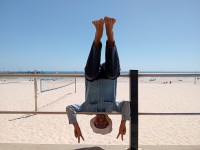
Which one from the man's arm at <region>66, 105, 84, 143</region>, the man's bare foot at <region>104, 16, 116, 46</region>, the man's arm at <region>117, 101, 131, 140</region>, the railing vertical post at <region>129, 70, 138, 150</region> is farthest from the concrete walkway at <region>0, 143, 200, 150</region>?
the man's bare foot at <region>104, 16, 116, 46</region>

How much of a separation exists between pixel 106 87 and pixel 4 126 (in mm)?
5079

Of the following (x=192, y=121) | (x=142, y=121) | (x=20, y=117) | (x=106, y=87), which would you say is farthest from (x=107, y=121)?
(x=20, y=117)

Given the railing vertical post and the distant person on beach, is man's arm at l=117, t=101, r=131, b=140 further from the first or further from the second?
the railing vertical post

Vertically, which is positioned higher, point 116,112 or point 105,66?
point 105,66

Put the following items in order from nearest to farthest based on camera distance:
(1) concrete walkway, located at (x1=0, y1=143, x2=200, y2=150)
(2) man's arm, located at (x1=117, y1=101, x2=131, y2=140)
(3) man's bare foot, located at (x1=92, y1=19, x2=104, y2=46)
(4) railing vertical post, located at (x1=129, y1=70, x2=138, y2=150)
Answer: (3) man's bare foot, located at (x1=92, y1=19, x2=104, y2=46)
(2) man's arm, located at (x1=117, y1=101, x2=131, y2=140)
(4) railing vertical post, located at (x1=129, y1=70, x2=138, y2=150)
(1) concrete walkway, located at (x1=0, y1=143, x2=200, y2=150)

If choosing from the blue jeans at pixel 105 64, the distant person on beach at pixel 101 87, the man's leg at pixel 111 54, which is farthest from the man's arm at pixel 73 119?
the man's leg at pixel 111 54

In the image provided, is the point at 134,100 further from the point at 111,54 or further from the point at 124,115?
the point at 111,54

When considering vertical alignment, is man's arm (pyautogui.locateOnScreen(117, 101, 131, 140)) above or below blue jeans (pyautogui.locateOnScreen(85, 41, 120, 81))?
below

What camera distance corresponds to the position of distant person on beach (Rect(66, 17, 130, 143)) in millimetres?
2596

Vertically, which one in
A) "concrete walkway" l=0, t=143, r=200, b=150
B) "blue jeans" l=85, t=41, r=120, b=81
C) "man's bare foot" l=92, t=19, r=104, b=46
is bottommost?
"concrete walkway" l=0, t=143, r=200, b=150

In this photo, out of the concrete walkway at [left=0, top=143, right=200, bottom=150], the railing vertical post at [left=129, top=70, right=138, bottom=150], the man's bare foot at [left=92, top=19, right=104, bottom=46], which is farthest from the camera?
the concrete walkway at [left=0, top=143, right=200, bottom=150]

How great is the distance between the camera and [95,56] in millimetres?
2594

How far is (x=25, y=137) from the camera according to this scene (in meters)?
5.75

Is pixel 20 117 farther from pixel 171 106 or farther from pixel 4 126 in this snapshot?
pixel 171 106
